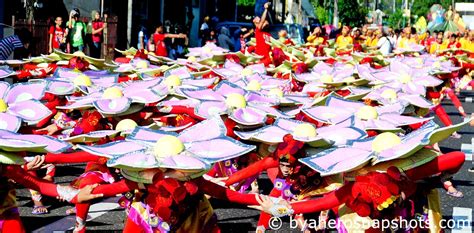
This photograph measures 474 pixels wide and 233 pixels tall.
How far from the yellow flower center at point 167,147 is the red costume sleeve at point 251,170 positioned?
40.2 inches

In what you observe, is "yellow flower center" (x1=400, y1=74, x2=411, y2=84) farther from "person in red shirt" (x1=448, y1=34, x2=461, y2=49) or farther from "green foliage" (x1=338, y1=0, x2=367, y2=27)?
"green foliage" (x1=338, y1=0, x2=367, y2=27)

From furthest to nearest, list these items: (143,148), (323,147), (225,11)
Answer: (225,11), (323,147), (143,148)

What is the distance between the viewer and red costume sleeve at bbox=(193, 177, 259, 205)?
506cm

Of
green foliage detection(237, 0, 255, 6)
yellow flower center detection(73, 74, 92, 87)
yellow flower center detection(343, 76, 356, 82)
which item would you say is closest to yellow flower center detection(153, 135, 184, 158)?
yellow flower center detection(73, 74, 92, 87)

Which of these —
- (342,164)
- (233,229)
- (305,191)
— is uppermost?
(342,164)

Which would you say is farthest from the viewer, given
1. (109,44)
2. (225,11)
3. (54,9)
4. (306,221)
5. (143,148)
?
(225,11)

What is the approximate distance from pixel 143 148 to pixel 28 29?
12.9 metres

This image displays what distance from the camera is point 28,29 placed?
56.3ft

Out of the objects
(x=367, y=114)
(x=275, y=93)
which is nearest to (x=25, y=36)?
(x=275, y=93)

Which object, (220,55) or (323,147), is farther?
(220,55)

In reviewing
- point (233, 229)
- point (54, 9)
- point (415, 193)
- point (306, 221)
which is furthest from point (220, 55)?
point (54, 9)

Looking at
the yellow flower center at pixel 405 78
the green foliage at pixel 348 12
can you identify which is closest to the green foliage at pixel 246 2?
the green foliage at pixel 348 12

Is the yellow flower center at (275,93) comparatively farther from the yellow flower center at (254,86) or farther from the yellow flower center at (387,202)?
the yellow flower center at (387,202)

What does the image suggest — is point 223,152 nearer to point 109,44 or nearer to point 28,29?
point 28,29
